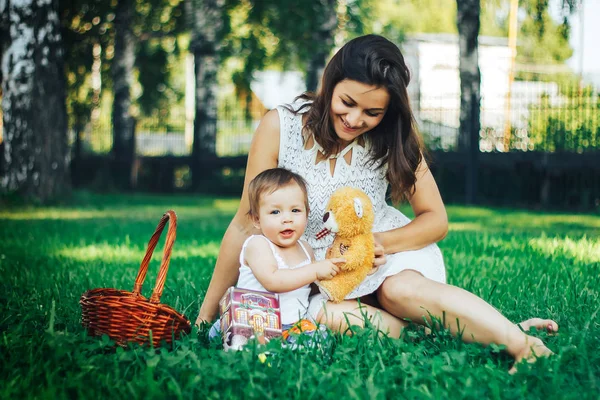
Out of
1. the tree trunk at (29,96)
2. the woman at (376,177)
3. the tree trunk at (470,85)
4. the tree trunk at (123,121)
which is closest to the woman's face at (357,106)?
the woman at (376,177)

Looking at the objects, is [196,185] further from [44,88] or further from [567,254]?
[567,254]

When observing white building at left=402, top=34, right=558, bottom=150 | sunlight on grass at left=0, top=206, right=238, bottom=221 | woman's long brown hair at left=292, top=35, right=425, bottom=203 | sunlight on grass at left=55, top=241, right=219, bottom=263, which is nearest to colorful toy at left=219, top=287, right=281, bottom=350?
woman's long brown hair at left=292, top=35, right=425, bottom=203

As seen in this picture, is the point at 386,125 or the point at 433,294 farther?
the point at 386,125

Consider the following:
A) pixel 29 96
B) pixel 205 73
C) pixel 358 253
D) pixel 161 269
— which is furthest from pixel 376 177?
pixel 205 73

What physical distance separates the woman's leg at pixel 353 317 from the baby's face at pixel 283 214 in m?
0.33

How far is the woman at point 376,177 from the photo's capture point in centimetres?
292

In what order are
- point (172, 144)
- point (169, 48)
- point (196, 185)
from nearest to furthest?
1. point (196, 185)
2. point (172, 144)
3. point (169, 48)

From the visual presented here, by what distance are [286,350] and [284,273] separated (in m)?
0.35

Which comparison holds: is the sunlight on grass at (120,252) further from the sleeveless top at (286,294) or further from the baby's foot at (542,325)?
the baby's foot at (542,325)

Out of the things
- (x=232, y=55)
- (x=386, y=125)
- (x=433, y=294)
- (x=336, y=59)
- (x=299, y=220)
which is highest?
(x=232, y=55)


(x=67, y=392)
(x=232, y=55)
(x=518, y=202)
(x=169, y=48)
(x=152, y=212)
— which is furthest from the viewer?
(x=169, y=48)

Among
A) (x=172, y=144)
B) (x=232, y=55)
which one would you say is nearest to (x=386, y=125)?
(x=232, y=55)

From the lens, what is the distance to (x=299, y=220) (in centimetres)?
300

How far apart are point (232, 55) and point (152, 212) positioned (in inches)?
294
